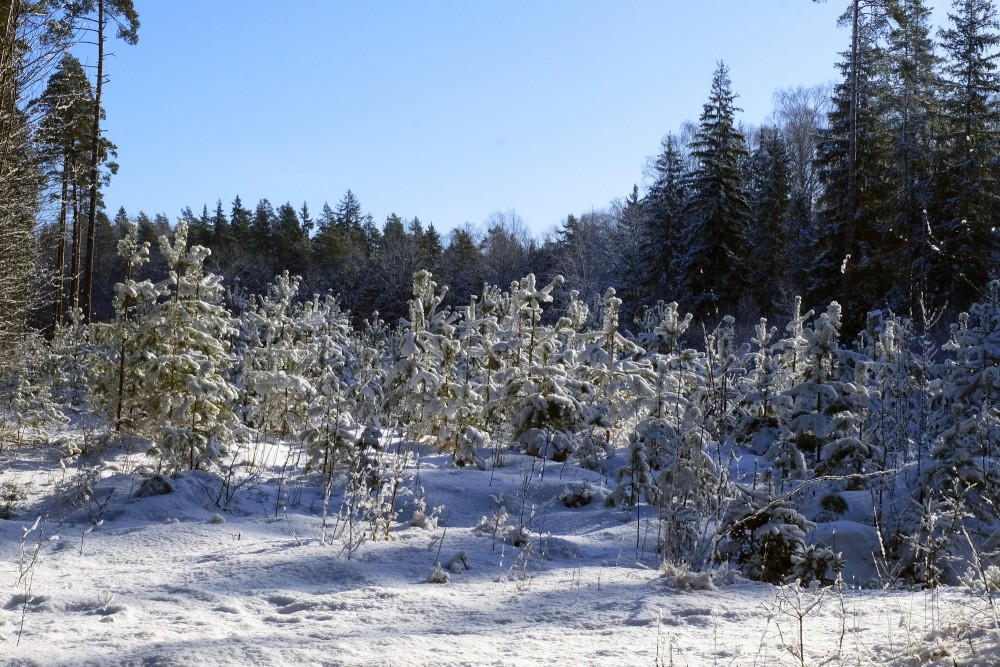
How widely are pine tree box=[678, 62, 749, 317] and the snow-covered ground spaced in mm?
24353

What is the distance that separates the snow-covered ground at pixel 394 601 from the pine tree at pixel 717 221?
2435 cm

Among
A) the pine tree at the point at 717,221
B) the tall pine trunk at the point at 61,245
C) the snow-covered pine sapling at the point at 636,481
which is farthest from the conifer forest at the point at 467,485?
the pine tree at the point at 717,221

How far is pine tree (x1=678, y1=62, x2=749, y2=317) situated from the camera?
28.6m

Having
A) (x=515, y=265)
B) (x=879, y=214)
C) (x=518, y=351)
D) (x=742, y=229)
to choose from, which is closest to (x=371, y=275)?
(x=515, y=265)

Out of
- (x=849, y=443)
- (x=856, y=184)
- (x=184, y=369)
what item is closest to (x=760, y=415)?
(x=849, y=443)

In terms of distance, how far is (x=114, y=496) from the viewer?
225 inches

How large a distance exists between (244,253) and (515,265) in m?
18.3

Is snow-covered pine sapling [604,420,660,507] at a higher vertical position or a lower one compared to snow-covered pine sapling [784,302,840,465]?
lower

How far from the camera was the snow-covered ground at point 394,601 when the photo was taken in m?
2.59

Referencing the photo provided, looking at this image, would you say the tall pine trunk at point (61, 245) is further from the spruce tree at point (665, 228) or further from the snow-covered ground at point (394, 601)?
the spruce tree at point (665, 228)

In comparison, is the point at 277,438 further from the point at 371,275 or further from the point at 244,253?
the point at 244,253

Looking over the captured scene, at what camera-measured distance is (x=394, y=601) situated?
3387 millimetres

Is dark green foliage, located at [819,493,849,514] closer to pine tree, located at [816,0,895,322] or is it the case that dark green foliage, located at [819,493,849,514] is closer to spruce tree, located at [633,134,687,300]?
pine tree, located at [816,0,895,322]

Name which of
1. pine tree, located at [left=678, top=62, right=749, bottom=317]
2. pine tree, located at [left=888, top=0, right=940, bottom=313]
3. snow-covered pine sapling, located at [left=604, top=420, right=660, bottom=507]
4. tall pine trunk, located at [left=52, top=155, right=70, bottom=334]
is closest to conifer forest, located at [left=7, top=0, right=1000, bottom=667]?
snow-covered pine sapling, located at [left=604, top=420, right=660, bottom=507]
